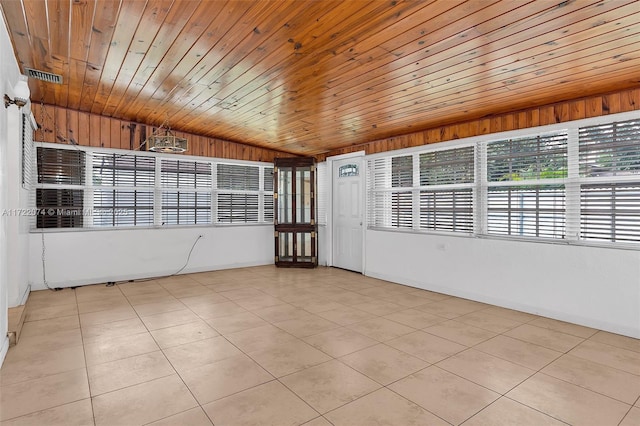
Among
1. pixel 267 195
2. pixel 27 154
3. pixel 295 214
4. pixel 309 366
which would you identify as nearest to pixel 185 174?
pixel 267 195

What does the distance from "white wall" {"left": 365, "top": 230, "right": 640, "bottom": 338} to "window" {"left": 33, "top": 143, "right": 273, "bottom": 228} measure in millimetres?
3004

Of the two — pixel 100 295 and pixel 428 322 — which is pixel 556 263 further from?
pixel 100 295

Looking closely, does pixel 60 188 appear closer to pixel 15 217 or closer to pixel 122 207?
pixel 122 207

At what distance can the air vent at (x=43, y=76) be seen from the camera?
348 cm

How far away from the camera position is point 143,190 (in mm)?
5637

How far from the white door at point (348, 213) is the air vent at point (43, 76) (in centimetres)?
431

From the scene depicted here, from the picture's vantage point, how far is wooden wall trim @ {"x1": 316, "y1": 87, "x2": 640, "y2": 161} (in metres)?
3.30

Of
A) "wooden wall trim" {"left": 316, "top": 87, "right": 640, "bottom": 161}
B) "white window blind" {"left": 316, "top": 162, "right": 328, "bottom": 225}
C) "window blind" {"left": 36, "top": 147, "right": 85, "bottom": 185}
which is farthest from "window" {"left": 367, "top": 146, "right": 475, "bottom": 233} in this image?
"window blind" {"left": 36, "top": 147, "right": 85, "bottom": 185}

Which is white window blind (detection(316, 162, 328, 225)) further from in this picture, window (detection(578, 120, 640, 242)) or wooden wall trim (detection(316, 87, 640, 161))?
window (detection(578, 120, 640, 242))

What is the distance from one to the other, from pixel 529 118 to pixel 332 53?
2.51m

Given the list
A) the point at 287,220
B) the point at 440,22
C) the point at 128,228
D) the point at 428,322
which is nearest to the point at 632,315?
the point at 428,322

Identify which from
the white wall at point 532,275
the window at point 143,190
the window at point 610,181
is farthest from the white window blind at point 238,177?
the window at point 610,181

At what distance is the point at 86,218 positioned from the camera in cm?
520

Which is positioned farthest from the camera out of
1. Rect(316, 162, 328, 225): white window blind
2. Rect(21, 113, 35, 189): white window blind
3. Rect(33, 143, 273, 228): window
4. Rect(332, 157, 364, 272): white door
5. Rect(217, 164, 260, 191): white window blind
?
Rect(316, 162, 328, 225): white window blind
